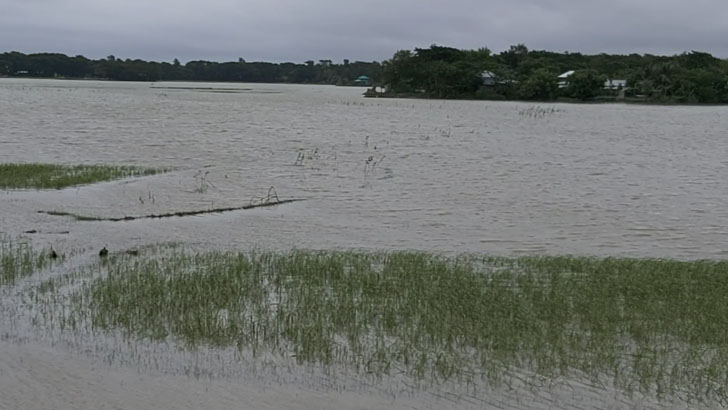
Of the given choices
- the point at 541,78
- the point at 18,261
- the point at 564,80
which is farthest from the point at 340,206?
the point at 564,80

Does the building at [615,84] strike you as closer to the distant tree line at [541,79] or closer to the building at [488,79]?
the distant tree line at [541,79]

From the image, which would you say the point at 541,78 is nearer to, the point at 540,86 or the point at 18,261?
the point at 540,86

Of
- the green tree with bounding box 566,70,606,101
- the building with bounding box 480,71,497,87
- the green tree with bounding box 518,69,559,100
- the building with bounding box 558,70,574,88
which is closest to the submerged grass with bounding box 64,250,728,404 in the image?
the green tree with bounding box 566,70,606,101

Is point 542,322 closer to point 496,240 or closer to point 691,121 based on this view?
point 496,240

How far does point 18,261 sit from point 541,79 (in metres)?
116

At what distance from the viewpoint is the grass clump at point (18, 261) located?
11.8 metres

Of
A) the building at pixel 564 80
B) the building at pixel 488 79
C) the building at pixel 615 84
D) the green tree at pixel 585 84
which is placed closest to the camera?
the green tree at pixel 585 84

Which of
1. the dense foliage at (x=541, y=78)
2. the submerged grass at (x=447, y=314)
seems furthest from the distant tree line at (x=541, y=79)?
the submerged grass at (x=447, y=314)

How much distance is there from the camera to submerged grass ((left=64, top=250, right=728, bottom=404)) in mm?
8305

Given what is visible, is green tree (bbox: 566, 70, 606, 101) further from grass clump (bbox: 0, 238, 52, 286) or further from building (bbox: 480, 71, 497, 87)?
grass clump (bbox: 0, 238, 52, 286)

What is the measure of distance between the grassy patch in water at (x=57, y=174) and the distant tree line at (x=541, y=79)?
102 meters

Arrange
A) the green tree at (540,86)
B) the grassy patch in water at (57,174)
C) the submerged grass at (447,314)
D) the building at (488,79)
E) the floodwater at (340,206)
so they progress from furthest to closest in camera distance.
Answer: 1. the building at (488,79)
2. the green tree at (540,86)
3. the grassy patch in water at (57,174)
4. the submerged grass at (447,314)
5. the floodwater at (340,206)

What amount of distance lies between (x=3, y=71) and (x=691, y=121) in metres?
174

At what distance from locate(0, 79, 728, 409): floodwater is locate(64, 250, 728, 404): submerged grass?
652 millimetres
